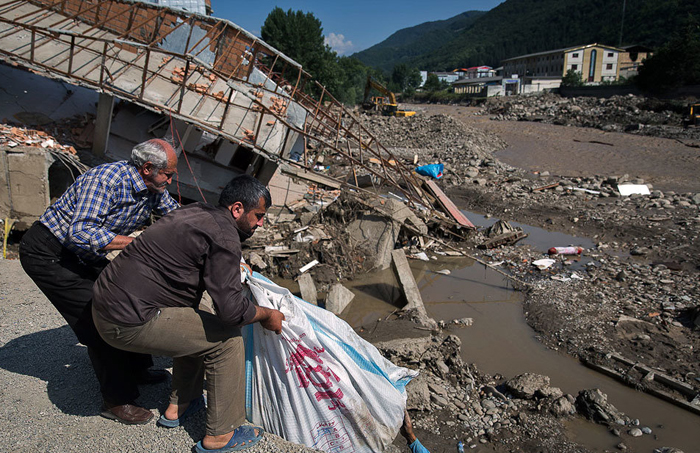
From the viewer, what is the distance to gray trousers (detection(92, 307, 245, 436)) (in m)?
2.14

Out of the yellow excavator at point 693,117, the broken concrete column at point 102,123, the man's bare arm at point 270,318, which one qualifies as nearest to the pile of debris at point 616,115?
the yellow excavator at point 693,117

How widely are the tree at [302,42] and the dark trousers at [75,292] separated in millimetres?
36157

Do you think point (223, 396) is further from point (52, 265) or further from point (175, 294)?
point (52, 265)

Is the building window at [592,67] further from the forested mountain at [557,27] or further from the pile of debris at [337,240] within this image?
the pile of debris at [337,240]

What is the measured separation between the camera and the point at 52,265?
97.4 inches

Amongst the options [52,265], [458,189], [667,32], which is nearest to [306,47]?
[458,189]

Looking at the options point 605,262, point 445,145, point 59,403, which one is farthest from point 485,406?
point 445,145

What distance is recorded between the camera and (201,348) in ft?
7.27

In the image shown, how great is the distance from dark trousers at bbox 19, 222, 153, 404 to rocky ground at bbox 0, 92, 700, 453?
0.28m

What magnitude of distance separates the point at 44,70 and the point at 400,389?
7.92 m

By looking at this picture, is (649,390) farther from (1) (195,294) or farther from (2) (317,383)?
(1) (195,294)

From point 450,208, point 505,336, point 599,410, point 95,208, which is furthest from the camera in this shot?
point 450,208

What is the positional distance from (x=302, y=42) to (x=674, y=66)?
3045 cm

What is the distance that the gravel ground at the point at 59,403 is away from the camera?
2.47 m
